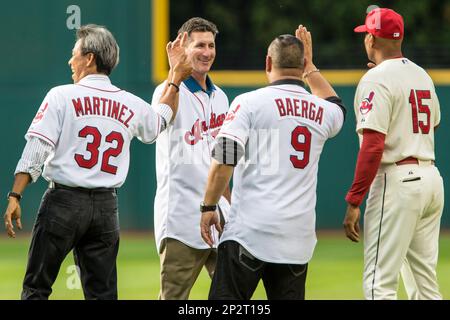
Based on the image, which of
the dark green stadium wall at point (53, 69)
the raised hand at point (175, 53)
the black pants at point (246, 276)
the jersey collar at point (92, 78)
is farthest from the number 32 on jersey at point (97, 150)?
the dark green stadium wall at point (53, 69)

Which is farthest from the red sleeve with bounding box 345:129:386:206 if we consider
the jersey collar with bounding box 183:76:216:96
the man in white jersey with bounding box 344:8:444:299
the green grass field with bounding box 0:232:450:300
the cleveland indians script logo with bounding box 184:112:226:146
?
the green grass field with bounding box 0:232:450:300

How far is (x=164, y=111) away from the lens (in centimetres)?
616

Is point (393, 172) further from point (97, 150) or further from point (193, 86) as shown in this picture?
point (97, 150)

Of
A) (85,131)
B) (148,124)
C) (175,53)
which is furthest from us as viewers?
(175,53)

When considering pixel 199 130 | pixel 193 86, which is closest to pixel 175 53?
pixel 193 86

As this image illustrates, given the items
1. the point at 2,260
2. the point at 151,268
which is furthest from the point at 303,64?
the point at 2,260

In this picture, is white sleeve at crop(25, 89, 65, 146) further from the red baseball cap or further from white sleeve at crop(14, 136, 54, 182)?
the red baseball cap

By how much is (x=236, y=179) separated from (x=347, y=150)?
6947mm

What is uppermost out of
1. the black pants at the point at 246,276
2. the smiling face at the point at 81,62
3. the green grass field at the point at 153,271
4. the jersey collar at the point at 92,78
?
the smiling face at the point at 81,62

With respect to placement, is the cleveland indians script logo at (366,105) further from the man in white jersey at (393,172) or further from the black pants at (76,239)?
the black pants at (76,239)

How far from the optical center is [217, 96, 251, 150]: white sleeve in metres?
5.50

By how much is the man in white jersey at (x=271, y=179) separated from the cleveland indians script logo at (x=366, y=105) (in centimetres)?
45

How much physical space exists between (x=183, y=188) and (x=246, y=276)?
0.96m

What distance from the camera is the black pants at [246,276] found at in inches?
219
